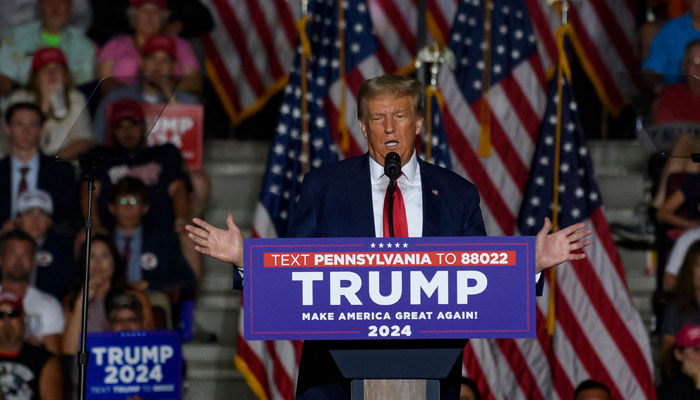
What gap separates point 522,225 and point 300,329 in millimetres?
3145

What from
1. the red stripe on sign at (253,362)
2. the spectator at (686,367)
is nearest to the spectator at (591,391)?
the spectator at (686,367)

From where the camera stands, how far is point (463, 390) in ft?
13.6

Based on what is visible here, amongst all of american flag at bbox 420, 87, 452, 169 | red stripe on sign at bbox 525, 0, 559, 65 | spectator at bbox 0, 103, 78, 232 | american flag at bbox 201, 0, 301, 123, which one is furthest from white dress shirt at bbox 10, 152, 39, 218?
red stripe on sign at bbox 525, 0, 559, 65

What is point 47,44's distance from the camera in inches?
217

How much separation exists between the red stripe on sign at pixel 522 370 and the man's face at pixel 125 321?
1797 mm

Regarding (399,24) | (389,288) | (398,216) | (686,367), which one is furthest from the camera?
(399,24)

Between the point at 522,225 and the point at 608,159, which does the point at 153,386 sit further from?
the point at 608,159

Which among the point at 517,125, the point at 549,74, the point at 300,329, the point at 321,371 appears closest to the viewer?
the point at 300,329

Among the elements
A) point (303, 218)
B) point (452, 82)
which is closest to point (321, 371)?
point (303, 218)

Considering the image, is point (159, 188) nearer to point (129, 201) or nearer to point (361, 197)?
point (129, 201)

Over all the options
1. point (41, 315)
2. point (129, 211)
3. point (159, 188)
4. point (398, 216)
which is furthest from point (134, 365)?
point (398, 216)

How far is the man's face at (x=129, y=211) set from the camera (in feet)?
15.7

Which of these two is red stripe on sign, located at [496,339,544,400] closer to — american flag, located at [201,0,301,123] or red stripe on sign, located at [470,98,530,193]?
red stripe on sign, located at [470,98,530,193]

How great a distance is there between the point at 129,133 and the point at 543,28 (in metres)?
3.47
